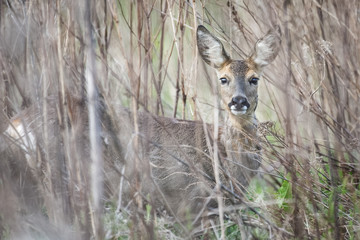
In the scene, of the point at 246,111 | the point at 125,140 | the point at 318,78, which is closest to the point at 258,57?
the point at 246,111

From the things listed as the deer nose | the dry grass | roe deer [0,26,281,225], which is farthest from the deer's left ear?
the deer nose

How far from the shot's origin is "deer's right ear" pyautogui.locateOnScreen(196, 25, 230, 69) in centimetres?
421

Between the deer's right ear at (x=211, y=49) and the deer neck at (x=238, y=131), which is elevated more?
the deer's right ear at (x=211, y=49)

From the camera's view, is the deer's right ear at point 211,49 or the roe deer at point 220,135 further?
the deer's right ear at point 211,49

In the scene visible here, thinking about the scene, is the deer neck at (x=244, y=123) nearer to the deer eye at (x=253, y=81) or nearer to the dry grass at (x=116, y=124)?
the deer eye at (x=253, y=81)

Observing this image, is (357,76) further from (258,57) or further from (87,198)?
(87,198)

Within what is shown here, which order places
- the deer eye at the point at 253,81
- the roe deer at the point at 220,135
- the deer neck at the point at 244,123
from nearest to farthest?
the roe deer at the point at 220,135, the deer neck at the point at 244,123, the deer eye at the point at 253,81

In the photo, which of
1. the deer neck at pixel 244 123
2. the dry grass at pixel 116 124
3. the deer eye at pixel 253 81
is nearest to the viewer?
the dry grass at pixel 116 124

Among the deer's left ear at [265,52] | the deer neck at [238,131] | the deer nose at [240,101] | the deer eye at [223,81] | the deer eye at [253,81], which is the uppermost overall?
the deer's left ear at [265,52]

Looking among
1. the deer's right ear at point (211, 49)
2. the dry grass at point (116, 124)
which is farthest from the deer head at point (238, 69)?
the dry grass at point (116, 124)

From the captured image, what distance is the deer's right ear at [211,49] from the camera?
13.8ft

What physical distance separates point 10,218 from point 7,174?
0.32 metres

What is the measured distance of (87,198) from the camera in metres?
2.51

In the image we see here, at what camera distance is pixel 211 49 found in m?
4.37
